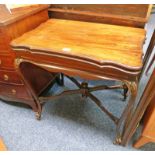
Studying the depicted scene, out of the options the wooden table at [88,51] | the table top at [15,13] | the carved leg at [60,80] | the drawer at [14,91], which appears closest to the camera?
the wooden table at [88,51]

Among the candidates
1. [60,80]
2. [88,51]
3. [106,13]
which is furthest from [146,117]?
[60,80]

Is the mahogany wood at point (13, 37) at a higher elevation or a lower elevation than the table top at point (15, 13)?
lower

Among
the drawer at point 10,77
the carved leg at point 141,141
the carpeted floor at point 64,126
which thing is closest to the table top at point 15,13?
the drawer at point 10,77

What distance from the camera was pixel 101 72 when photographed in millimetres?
895

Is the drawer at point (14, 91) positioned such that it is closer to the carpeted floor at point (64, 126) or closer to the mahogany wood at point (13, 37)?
the mahogany wood at point (13, 37)

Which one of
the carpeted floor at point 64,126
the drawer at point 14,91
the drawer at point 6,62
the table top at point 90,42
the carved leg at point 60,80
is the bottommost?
the carpeted floor at point 64,126

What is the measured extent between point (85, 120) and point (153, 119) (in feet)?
1.97

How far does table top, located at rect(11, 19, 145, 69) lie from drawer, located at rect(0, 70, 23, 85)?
350 millimetres

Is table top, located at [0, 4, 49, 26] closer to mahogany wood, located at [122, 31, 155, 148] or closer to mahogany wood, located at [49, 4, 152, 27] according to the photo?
mahogany wood, located at [49, 4, 152, 27]

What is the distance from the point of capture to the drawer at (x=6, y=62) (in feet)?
4.02

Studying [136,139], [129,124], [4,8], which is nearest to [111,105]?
[136,139]

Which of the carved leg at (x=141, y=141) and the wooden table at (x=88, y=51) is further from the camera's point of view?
the carved leg at (x=141, y=141)

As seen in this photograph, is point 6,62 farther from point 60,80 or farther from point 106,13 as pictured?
point 106,13

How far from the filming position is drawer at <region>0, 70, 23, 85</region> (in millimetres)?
1314
